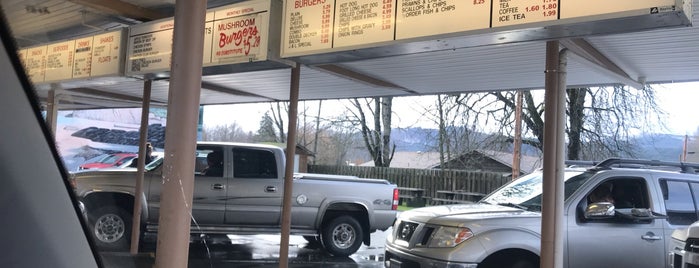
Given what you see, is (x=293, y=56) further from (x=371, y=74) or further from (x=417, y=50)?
(x=371, y=74)

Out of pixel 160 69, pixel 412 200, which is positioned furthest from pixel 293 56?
pixel 412 200

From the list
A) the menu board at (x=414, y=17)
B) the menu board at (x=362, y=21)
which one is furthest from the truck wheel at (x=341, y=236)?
the menu board at (x=362, y=21)

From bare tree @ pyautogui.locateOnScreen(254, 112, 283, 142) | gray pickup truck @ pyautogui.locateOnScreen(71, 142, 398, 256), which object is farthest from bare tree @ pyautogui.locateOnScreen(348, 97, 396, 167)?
gray pickup truck @ pyautogui.locateOnScreen(71, 142, 398, 256)

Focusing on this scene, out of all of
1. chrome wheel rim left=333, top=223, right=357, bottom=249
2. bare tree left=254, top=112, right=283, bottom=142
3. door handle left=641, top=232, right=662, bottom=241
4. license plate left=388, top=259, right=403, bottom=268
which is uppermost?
bare tree left=254, top=112, right=283, bottom=142

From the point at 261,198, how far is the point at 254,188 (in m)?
0.22

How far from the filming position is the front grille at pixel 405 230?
6846 mm

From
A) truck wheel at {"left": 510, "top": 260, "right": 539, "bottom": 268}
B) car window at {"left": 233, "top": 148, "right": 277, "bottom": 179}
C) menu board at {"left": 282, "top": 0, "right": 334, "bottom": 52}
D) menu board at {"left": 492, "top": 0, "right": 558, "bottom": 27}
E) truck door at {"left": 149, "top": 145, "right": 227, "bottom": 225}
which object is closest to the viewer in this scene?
menu board at {"left": 492, "top": 0, "right": 558, "bottom": 27}

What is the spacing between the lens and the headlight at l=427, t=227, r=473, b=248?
6141 millimetres

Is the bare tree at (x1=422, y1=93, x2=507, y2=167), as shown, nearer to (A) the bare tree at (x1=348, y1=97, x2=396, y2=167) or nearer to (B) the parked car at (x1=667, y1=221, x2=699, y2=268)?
(A) the bare tree at (x1=348, y1=97, x2=396, y2=167)

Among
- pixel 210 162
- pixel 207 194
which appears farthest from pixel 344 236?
pixel 210 162

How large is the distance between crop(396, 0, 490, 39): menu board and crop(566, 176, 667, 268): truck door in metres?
2.93

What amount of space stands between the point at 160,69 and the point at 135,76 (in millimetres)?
689

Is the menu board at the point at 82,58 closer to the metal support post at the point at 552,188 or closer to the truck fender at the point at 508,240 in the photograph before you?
the truck fender at the point at 508,240

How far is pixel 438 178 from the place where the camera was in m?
26.8
